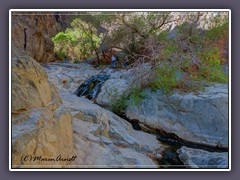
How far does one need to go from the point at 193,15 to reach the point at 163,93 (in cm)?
156

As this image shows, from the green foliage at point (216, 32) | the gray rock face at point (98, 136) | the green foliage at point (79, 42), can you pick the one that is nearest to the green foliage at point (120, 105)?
the gray rock face at point (98, 136)

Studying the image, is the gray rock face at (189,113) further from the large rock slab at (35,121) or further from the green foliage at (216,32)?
the large rock slab at (35,121)

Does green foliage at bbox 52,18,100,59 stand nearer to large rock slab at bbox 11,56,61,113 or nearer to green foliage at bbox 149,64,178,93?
green foliage at bbox 149,64,178,93

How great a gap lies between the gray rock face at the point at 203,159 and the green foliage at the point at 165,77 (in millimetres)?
1307

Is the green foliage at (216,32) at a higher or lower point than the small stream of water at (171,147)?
higher

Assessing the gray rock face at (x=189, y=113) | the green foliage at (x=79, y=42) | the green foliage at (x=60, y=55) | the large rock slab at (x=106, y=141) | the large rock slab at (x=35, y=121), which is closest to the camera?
the large rock slab at (x=35, y=121)

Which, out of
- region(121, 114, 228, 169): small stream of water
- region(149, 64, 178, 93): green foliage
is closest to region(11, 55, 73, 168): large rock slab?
region(121, 114, 228, 169): small stream of water

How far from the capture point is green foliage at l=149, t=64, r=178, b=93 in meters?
4.29

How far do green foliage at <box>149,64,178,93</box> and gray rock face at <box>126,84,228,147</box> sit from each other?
13 centimetres

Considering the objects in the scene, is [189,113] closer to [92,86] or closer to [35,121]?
[92,86]

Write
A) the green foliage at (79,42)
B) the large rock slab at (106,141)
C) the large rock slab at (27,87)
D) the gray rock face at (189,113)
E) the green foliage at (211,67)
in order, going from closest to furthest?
1. the large rock slab at (27,87)
2. the large rock slab at (106,141)
3. the gray rock face at (189,113)
4. the green foliage at (211,67)
5. the green foliage at (79,42)

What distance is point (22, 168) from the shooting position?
2.41 meters

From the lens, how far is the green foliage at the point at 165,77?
169 inches
